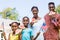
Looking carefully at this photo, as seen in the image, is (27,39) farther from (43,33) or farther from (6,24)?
(6,24)

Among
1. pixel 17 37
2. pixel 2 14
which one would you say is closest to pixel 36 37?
pixel 17 37

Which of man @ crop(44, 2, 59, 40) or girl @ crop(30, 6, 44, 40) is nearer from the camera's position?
man @ crop(44, 2, 59, 40)

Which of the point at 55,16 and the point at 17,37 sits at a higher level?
the point at 55,16

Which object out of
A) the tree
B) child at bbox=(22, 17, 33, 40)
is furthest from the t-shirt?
the tree

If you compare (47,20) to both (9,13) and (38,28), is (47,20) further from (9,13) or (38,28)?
(9,13)

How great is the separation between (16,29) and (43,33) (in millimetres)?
809

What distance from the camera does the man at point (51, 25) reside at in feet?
16.9

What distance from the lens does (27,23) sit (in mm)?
5797

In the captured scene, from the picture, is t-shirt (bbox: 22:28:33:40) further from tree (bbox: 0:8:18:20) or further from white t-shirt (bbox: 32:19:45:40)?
tree (bbox: 0:8:18:20)

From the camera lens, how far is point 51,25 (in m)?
5.20

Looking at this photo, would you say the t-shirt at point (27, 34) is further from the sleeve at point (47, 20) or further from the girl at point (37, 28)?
the sleeve at point (47, 20)

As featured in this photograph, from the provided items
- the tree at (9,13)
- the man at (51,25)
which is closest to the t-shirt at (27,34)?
the man at (51,25)

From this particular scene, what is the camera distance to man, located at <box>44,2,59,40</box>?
5.15m

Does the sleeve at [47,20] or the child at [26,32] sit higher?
the sleeve at [47,20]
